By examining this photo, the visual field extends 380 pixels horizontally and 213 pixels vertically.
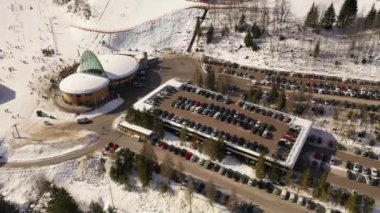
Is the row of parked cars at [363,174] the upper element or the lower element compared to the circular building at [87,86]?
lower

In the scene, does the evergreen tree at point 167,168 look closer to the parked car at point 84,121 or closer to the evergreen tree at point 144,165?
the evergreen tree at point 144,165

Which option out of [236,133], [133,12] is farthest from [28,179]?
[133,12]

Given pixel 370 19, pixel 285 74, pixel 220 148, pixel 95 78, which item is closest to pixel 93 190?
pixel 220 148

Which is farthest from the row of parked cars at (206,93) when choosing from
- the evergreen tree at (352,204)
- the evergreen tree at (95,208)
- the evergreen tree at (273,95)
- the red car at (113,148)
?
the evergreen tree at (95,208)

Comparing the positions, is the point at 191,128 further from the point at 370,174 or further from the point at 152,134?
the point at 370,174

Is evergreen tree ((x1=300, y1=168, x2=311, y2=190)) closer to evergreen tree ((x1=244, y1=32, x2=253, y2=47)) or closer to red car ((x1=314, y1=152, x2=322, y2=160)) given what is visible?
red car ((x1=314, y1=152, x2=322, y2=160))

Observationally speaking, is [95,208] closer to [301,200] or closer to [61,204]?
[61,204]
